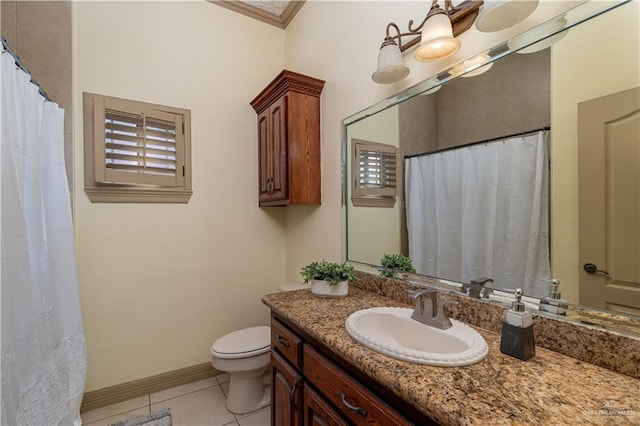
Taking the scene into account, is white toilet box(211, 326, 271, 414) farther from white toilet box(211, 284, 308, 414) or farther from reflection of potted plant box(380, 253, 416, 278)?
reflection of potted plant box(380, 253, 416, 278)

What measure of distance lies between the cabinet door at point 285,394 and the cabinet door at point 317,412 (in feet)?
0.18

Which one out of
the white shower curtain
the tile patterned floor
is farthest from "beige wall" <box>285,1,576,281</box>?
the white shower curtain

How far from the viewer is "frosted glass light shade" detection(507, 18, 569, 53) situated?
36.4 inches

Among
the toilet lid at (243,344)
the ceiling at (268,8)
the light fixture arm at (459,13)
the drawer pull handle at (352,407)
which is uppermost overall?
the ceiling at (268,8)

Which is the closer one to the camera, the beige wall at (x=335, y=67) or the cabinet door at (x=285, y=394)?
the cabinet door at (x=285, y=394)

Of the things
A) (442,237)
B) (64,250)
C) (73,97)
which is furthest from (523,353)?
(73,97)

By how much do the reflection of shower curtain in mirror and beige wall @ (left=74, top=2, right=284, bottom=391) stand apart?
153 centimetres

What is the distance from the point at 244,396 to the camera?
1923 millimetres

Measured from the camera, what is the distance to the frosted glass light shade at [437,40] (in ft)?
3.66

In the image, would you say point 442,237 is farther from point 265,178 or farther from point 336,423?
point 265,178

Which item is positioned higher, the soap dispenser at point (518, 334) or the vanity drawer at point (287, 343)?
the soap dispenser at point (518, 334)

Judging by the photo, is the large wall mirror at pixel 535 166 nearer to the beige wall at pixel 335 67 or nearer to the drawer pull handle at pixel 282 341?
the beige wall at pixel 335 67

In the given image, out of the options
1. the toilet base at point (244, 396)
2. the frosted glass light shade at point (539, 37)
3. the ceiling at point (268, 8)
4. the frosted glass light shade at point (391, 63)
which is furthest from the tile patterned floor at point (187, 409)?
the ceiling at point (268, 8)

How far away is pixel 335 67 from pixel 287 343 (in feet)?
5.78
